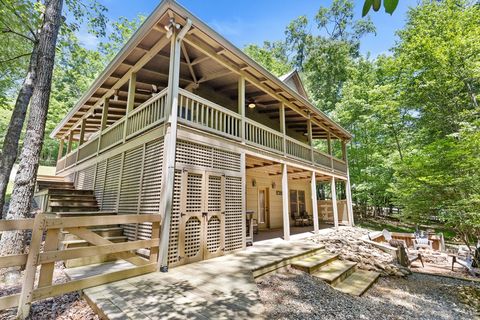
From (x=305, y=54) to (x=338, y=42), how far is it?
4.14 metres

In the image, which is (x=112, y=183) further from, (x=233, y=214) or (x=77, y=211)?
(x=233, y=214)

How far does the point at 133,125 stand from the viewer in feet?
22.7

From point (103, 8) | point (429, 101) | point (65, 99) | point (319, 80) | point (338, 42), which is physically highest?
point (338, 42)

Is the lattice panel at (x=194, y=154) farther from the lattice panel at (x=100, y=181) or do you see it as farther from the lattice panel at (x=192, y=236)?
the lattice panel at (x=100, y=181)

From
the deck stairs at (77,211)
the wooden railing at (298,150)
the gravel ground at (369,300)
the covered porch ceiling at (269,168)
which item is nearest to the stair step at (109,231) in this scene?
the deck stairs at (77,211)

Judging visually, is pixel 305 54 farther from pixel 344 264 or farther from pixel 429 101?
pixel 344 264

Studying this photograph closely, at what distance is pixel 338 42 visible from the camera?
91.5 feet

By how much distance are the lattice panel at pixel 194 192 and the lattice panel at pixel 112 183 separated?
2.78 m

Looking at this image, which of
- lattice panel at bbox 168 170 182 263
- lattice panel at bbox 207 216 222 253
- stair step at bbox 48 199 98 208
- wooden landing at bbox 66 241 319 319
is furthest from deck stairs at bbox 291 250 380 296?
stair step at bbox 48 199 98 208

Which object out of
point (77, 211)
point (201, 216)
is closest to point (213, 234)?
point (201, 216)

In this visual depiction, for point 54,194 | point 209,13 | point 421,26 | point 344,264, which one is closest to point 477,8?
point 421,26

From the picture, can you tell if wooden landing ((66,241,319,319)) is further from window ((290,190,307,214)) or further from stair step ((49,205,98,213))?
window ((290,190,307,214))

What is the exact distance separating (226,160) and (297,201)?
9.93 m

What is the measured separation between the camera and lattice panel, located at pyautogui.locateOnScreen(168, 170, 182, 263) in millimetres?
4887
